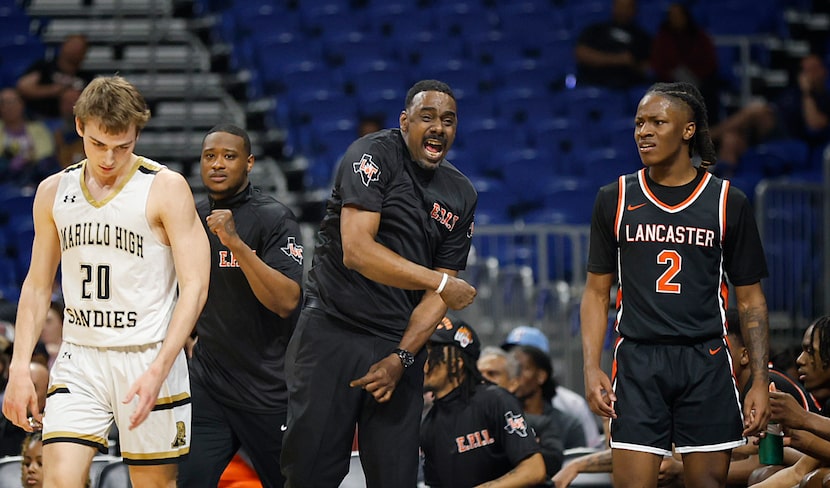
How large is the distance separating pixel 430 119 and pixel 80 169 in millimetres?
1456

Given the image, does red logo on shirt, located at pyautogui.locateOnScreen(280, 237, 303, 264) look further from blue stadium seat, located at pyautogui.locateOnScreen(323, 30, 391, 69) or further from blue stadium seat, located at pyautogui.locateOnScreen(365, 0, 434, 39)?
blue stadium seat, located at pyautogui.locateOnScreen(365, 0, 434, 39)

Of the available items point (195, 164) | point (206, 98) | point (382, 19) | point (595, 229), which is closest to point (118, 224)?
point (595, 229)

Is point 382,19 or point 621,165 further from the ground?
point 382,19

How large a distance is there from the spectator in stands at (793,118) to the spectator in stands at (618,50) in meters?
1.28

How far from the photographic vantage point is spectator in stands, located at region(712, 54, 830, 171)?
516 inches

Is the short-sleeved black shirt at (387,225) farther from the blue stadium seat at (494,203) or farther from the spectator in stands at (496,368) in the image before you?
the blue stadium seat at (494,203)

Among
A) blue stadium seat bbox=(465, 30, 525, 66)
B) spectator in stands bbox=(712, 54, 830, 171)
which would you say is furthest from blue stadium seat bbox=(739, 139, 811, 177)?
blue stadium seat bbox=(465, 30, 525, 66)

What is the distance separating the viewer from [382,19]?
49.5 feet

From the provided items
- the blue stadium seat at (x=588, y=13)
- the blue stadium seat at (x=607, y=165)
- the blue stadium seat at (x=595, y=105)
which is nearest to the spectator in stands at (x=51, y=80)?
the blue stadium seat at (x=595, y=105)

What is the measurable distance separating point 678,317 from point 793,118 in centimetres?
953

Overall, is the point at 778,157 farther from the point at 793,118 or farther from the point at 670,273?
the point at 670,273

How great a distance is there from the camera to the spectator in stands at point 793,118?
516 inches

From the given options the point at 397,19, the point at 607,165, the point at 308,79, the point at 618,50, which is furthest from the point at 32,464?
the point at 397,19

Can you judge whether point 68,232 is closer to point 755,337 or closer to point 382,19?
point 755,337
